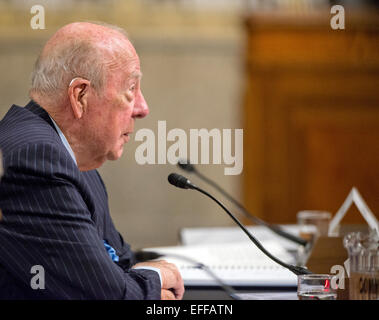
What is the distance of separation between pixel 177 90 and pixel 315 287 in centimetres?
328

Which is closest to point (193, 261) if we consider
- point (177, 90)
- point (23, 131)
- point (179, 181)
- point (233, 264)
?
point (233, 264)

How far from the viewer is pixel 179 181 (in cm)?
122

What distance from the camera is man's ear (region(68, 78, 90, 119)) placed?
3.60 ft

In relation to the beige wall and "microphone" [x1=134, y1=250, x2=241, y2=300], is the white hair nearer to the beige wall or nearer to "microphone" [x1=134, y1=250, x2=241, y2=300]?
"microphone" [x1=134, y1=250, x2=241, y2=300]

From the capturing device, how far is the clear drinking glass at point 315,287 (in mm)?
1051

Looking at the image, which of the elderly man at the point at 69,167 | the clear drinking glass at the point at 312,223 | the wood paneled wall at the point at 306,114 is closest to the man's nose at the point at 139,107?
the elderly man at the point at 69,167

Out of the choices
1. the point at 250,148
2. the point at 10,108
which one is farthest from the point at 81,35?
the point at 250,148

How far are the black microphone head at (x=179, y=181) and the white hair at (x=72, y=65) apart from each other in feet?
0.76

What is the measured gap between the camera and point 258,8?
13.3 ft

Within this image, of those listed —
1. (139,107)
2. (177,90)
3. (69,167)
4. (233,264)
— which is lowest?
(233,264)

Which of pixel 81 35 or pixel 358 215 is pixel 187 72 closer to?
pixel 358 215

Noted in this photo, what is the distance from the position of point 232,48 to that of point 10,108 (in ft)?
10.7

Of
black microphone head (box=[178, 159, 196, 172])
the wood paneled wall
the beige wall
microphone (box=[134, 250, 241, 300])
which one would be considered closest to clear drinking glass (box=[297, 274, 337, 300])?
microphone (box=[134, 250, 241, 300])

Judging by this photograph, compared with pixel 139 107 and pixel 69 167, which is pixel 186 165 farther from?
pixel 69 167
